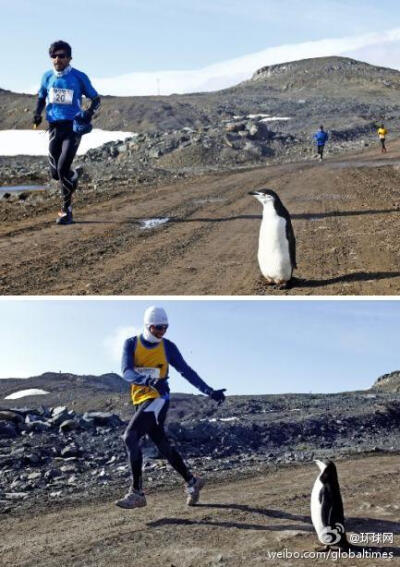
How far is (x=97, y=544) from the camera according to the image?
705cm

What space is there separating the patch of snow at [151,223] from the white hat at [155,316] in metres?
6.73

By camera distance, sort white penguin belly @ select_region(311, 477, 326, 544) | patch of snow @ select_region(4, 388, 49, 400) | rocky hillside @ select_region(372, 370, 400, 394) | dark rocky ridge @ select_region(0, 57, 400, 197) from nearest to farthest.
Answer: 1. white penguin belly @ select_region(311, 477, 326, 544)
2. patch of snow @ select_region(4, 388, 49, 400)
3. rocky hillside @ select_region(372, 370, 400, 394)
4. dark rocky ridge @ select_region(0, 57, 400, 197)

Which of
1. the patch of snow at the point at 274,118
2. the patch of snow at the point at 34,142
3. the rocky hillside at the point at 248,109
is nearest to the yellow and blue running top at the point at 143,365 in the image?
the rocky hillside at the point at 248,109

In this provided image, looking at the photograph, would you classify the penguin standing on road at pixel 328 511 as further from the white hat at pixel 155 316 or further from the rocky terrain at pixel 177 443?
the rocky terrain at pixel 177 443

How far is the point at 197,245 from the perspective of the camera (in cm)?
1294

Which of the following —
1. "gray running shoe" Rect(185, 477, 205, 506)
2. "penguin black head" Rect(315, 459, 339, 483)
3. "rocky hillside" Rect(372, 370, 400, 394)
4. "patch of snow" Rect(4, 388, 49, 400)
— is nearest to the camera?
"penguin black head" Rect(315, 459, 339, 483)

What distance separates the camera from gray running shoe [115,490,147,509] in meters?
8.04

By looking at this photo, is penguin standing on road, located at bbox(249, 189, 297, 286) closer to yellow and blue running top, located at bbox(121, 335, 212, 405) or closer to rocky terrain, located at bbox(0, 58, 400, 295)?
rocky terrain, located at bbox(0, 58, 400, 295)

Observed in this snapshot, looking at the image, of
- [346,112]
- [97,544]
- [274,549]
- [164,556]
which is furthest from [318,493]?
[346,112]

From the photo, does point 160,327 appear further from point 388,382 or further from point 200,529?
point 388,382

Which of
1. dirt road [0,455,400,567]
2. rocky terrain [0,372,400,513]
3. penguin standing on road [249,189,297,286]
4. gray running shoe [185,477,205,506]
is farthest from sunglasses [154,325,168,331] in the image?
penguin standing on road [249,189,297,286]

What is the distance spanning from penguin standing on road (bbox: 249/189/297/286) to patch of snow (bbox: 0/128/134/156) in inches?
1632

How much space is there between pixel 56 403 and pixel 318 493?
65.7 feet

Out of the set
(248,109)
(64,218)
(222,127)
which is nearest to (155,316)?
(64,218)
